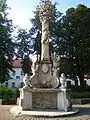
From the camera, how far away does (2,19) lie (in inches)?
1281

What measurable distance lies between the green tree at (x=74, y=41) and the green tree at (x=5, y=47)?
6.57 m

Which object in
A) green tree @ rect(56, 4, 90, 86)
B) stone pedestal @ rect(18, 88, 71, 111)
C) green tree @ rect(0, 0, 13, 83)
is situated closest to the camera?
stone pedestal @ rect(18, 88, 71, 111)

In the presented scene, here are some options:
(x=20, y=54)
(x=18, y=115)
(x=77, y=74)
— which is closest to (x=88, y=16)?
(x=77, y=74)

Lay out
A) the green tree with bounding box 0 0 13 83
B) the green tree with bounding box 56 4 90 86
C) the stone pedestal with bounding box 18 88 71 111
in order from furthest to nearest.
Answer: the green tree with bounding box 56 4 90 86 → the green tree with bounding box 0 0 13 83 → the stone pedestal with bounding box 18 88 71 111

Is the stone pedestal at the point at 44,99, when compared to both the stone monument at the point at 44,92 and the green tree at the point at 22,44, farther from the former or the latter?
the green tree at the point at 22,44

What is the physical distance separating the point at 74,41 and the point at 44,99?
19322mm

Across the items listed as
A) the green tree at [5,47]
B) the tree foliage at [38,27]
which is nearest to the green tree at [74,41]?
the tree foliage at [38,27]

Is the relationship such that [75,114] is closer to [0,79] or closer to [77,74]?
[0,79]

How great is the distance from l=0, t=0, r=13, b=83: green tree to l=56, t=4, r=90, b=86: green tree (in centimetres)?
657

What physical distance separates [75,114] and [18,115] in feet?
10.9

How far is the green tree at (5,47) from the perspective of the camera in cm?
3152

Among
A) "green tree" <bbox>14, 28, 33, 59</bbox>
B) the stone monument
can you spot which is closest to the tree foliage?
"green tree" <bbox>14, 28, 33, 59</bbox>

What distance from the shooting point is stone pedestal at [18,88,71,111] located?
54.5 ft

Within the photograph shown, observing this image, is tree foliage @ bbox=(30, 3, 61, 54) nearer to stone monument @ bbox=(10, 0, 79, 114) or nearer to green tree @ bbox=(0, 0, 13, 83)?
green tree @ bbox=(0, 0, 13, 83)
